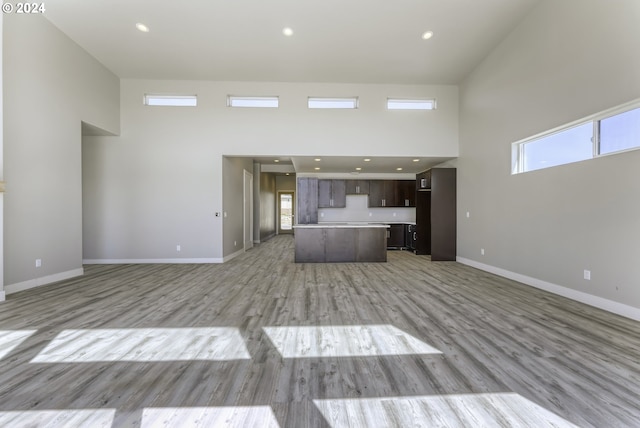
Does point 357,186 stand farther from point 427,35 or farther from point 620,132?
point 620,132

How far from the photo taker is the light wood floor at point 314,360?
1.52 meters

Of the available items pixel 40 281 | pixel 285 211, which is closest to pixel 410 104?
pixel 40 281

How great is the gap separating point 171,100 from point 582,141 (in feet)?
24.0

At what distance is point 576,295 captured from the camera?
3488 millimetres

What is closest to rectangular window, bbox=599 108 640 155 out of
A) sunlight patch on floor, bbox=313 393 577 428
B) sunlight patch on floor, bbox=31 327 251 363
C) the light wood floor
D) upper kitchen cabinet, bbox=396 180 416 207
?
the light wood floor

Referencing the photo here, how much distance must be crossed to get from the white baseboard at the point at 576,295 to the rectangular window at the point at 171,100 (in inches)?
277

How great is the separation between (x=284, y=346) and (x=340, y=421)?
0.92 m

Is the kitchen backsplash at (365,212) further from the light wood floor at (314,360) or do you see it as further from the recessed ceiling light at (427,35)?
the light wood floor at (314,360)

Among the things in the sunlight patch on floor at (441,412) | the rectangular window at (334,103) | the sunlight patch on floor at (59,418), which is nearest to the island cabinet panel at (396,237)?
the rectangular window at (334,103)

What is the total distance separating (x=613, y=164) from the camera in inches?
120

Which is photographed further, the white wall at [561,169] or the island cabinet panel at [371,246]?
the island cabinet panel at [371,246]

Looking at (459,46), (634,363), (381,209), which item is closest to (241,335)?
(634,363)

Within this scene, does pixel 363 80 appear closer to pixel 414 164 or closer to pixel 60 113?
pixel 414 164

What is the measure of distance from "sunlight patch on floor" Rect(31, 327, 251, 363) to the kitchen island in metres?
3.81
